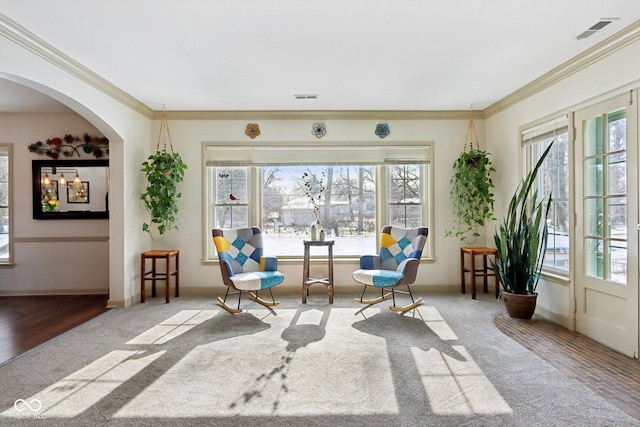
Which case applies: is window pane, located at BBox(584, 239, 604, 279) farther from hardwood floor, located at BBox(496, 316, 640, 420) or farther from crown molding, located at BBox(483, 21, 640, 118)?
crown molding, located at BBox(483, 21, 640, 118)

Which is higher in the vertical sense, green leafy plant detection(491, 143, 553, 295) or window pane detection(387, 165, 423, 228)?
window pane detection(387, 165, 423, 228)

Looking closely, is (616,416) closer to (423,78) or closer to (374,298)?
(374,298)

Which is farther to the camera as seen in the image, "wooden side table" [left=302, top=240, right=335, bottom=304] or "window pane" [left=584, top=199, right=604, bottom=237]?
"wooden side table" [left=302, top=240, right=335, bottom=304]

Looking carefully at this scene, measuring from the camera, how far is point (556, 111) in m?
3.63

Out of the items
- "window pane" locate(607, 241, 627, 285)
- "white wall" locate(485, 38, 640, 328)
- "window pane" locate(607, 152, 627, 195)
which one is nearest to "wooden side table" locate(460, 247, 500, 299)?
"white wall" locate(485, 38, 640, 328)

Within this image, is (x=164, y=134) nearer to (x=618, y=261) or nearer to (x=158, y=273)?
(x=158, y=273)

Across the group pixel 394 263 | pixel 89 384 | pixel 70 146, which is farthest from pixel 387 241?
pixel 70 146

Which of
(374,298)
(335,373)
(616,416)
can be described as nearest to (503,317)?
(374,298)

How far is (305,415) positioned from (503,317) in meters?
2.70

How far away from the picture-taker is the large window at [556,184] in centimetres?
361

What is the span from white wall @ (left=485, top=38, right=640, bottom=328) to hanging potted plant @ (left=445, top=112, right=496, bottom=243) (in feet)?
0.65

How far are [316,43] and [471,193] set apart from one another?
288 centimetres

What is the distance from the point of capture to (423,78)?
3779 mm

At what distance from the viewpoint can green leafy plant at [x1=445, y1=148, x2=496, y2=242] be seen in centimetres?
459
